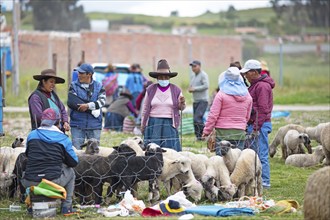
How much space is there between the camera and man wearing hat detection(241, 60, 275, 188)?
47.2 ft

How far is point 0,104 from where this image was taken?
1596 cm

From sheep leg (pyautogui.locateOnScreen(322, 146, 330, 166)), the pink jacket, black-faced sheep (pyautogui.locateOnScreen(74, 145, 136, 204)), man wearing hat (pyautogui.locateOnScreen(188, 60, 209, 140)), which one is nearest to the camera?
black-faced sheep (pyautogui.locateOnScreen(74, 145, 136, 204))

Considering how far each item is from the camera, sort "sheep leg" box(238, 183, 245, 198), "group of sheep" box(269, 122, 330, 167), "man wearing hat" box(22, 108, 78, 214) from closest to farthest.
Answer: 1. "man wearing hat" box(22, 108, 78, 214)
2. "sheep leg" box(238, 183, 245, 198)
3. "group of sheep" box(269, 122, 330, 167)

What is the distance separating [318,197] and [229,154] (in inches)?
126

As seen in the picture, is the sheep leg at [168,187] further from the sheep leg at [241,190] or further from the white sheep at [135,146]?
the sheep leg at [241,190]

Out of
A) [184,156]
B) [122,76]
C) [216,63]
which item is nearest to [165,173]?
[184,156]

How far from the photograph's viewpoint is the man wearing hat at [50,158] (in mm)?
11703

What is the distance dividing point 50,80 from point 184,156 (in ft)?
7.44

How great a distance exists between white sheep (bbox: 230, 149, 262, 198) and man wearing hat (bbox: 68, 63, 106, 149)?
8.10ft

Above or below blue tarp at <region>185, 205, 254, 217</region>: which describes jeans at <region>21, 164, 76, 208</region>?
above

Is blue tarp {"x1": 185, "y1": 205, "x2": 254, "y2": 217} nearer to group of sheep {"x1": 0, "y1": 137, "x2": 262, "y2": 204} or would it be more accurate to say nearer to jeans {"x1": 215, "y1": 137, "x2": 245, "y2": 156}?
group of sheep {"x1": 0, "y1": 137, "x2": 262, "y2": 204}

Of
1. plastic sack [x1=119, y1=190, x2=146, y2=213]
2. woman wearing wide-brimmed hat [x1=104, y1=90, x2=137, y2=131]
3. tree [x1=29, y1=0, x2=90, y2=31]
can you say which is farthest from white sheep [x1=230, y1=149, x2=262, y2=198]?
tree [x1=29, y1=0, x2=90, y2=31]

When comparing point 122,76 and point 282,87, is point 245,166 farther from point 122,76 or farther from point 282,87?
point 282,87

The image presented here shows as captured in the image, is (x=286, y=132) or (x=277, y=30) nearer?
(x=286, y=132)
